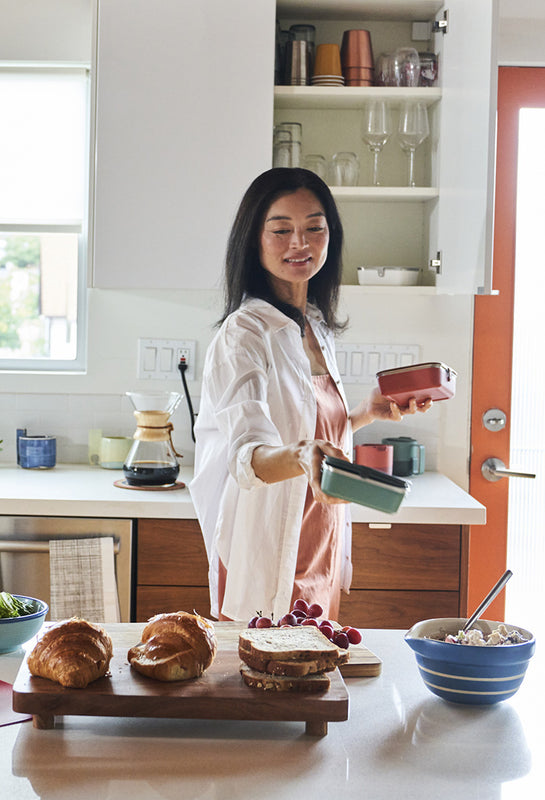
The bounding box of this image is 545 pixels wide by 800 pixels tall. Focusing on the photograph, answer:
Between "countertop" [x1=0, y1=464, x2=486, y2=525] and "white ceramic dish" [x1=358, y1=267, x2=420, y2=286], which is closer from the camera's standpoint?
"countertop" [x1=0, y1=464, x2=486, y2=525]

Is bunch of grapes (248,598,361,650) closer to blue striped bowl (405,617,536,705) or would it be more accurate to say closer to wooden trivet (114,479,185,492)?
blue striped bowl (405,617,536,705)

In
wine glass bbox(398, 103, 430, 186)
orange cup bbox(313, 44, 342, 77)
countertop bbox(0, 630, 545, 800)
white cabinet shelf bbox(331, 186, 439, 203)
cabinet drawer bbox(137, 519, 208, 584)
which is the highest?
orange cup bbox(313, 44, 342, 77)

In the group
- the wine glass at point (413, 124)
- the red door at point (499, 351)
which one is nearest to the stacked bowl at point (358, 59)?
the wine glass at point (413, 124)

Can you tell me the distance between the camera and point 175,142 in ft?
8.31

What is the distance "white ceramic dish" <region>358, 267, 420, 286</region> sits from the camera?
8.72 ft

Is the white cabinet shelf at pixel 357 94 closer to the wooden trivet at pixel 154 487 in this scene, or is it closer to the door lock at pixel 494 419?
the door lock at pixel 494 419

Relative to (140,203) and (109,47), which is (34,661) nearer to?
(140,203)

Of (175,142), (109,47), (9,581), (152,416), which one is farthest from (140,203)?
(9,581)

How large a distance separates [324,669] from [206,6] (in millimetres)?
2027

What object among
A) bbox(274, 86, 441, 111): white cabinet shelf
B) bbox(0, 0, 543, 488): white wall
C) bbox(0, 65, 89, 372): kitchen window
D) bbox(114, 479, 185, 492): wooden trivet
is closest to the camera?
bbox(114, 479, 185, 492): wooden trivet

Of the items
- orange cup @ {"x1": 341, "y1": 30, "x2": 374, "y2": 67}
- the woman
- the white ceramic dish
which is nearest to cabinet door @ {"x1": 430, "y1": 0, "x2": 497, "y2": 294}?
the white ceramic dish

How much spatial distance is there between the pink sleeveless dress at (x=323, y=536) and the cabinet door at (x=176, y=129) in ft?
2.45

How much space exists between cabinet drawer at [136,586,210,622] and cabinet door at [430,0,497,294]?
108cm

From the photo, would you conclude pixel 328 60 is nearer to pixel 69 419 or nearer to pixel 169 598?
pixel 69 419
